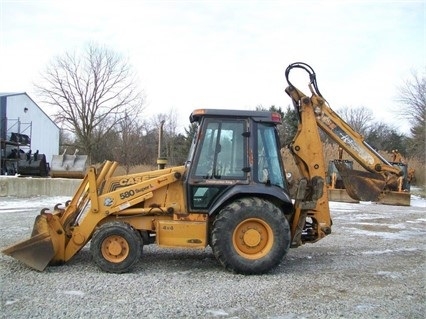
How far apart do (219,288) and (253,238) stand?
96 cm

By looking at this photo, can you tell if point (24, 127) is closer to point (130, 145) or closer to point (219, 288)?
point (130, 145)

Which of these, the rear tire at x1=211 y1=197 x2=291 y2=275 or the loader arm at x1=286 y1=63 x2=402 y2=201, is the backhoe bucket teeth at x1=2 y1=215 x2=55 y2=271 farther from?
the loader arm at x1=286 y1=63 x2=402 y2=201

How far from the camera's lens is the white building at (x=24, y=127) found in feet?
104

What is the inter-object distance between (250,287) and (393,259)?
315cm

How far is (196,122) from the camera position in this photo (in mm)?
6770

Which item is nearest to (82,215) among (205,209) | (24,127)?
(205,209)

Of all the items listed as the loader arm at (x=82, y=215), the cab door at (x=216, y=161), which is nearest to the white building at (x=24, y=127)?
the loader arm at (x=82, y=215)

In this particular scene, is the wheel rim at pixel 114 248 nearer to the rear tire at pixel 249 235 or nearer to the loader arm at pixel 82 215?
the loader arm at pixel 82 215

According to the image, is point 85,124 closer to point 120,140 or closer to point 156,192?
point 120,140

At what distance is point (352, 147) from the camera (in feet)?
23.5

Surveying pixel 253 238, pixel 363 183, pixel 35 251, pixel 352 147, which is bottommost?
pixel 35 251

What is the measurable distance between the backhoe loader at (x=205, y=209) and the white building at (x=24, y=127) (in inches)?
992

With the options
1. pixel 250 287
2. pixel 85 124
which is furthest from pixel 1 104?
pixel 250 287

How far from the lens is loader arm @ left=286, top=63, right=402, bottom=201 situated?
704 cm
